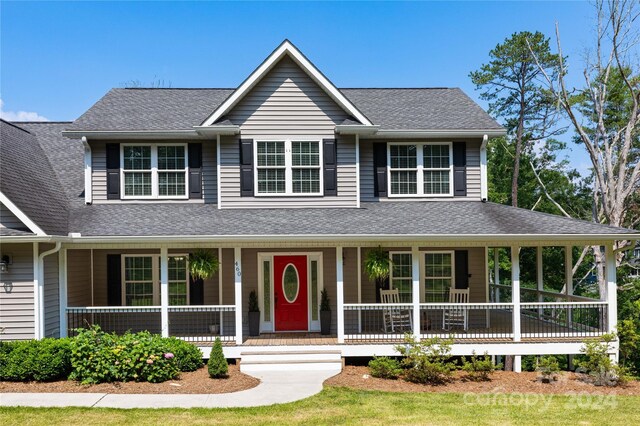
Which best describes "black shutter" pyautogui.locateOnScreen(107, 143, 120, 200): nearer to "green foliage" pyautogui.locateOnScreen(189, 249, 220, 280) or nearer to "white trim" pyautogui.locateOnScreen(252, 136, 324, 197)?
"green foliage" pyautogui.locateOnScreen(189, 249, 220, 280)

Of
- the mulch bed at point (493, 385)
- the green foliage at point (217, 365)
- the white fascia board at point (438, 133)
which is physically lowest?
the mulch bed at point (493, 385)

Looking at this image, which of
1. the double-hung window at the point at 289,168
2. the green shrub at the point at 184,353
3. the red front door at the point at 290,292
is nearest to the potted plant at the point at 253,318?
the red front door at the point at 290,292

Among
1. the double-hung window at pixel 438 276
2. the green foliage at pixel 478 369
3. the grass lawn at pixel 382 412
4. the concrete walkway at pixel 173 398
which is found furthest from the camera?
the double-hung window at pixel 438 276

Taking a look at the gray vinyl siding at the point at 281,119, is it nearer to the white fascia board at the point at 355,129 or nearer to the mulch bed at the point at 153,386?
the white fascia board at the point at 355,129

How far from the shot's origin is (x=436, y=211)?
13.8 meters

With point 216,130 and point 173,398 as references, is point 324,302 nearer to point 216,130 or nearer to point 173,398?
point 173,398

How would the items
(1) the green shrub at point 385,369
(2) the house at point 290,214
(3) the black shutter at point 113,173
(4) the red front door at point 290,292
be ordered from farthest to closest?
(3) the black shutter at point 113,173 < (4) the red front door at point 290,292 < (2) the house at point 290,214 < (1) the green shrub at point 385,369

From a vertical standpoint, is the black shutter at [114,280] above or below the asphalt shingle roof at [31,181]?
below

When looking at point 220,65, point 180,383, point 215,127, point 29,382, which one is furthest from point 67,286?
point 220,65

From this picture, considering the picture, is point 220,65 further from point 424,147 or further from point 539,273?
point 539,273

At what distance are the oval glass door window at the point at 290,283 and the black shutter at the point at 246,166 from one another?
8.27 ft

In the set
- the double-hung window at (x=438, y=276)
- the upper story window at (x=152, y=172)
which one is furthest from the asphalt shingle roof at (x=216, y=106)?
the double-hung window at (x=438, y=276)

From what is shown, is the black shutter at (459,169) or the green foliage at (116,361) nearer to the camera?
the green foliage at (116,361)

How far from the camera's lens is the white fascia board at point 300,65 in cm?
1358
